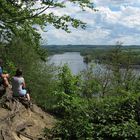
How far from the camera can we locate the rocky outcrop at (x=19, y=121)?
516 inches

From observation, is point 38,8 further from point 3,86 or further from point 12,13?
point 3,86

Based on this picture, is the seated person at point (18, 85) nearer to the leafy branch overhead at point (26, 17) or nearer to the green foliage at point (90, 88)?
the leafy branch overhead at point (26, 17)

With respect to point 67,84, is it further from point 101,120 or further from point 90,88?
point 90,88

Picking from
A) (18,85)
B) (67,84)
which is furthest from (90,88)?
(18,85)

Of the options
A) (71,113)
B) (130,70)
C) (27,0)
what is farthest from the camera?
(130,70)

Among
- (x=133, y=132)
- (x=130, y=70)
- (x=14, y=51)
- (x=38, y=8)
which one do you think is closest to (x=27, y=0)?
(x=38, y=8)

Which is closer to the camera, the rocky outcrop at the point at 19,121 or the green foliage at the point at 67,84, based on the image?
the rocky outcrop at the point at 19,121

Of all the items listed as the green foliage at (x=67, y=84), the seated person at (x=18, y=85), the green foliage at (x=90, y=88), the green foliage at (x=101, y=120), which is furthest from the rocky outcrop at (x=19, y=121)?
the green foliage at (x=90, y=88)

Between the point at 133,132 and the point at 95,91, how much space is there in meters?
32.1

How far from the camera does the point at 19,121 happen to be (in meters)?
14.8

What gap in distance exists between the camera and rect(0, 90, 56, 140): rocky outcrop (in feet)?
43.0

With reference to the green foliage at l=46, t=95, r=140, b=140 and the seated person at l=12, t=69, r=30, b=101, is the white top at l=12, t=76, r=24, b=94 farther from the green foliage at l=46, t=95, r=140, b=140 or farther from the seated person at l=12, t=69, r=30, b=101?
the green foliage at l=46, t=95, r=140, b=140

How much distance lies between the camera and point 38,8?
1897cm

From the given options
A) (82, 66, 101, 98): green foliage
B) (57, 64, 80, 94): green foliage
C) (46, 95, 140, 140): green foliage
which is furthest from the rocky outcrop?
(82, 66, 101, 98): green foliage
